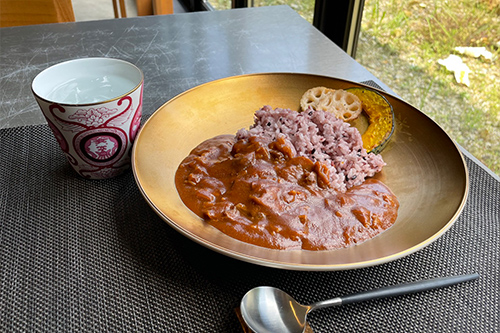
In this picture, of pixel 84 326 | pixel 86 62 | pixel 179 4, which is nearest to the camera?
pixel 84 326

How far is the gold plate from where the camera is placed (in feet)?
2.74

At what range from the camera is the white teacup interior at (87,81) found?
110cm

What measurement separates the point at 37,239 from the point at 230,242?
46 centimetres

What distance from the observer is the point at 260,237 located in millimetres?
883

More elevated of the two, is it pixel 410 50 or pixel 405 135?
pixel 405 135

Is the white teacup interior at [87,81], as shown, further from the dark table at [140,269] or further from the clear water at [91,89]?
the dark table at [140,269]

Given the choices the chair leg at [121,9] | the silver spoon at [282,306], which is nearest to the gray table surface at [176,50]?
the silver spoon at [282,306]

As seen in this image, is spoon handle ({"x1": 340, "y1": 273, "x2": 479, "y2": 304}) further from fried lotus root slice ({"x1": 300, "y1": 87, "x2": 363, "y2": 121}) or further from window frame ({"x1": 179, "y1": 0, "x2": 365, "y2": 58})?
window frame ({"x1": 179, "y1": 0, "x2": 365, "y2": 58})

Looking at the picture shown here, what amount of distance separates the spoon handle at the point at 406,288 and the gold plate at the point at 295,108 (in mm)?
85

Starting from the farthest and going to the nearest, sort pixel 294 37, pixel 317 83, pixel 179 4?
pixel 179 4, pixel 294 37, pixel 317 83

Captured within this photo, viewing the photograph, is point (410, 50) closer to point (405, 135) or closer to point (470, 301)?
point (405, 135)

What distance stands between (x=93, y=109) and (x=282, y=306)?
23.8 inches

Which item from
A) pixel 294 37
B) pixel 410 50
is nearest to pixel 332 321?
pixel 294 37

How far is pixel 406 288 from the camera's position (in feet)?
2.87
